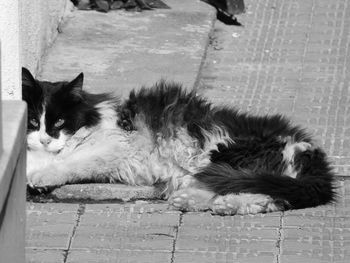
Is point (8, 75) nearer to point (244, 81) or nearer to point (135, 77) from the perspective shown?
point (135, 77)

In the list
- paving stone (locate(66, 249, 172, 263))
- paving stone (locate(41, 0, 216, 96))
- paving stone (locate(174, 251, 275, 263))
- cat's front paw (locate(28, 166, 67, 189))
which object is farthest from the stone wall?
paving stone (locate(174, 251, 275, 263))

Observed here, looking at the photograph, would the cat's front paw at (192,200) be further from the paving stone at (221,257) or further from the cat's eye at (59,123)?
the cat's eye at (59,123)

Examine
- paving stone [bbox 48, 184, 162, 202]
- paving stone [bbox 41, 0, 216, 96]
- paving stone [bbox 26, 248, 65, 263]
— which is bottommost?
paving stone [bbox 41, 0, 216, 96]

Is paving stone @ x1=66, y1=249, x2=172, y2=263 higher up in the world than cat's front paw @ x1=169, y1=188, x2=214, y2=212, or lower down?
higher up

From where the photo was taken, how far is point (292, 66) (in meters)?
7.82

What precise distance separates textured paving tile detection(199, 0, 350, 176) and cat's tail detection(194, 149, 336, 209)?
1.63 feet

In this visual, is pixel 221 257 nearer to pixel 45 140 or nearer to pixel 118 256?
pixel 118 256

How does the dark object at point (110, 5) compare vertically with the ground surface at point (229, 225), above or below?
below

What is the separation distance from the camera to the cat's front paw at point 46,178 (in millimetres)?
5535

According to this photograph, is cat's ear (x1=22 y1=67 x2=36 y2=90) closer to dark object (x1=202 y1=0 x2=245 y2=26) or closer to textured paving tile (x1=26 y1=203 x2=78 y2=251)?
textured paving tile (x1=26 y1=203 x2=78 y2=251)

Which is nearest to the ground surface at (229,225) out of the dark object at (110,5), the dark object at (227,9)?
the dark object at (110,5)

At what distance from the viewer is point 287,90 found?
7.32 m

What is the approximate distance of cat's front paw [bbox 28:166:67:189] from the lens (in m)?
5.54

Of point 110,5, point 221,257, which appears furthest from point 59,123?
point 110,5
